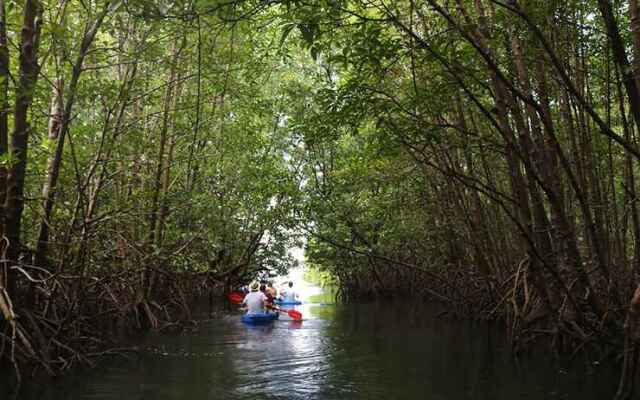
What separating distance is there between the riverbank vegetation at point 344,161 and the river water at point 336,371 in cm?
46

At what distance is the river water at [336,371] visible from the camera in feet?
18.4

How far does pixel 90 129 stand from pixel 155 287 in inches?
153

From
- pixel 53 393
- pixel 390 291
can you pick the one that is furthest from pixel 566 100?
pixel 390 291

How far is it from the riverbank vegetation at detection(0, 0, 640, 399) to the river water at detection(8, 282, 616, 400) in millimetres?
463

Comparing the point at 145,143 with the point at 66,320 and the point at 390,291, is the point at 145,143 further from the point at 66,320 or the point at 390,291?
the point at 390,291

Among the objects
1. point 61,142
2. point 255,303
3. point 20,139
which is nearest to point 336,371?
point 61,142

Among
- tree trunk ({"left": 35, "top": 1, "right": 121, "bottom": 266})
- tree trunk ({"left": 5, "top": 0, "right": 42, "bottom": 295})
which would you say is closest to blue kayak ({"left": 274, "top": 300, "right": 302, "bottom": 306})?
tree trunk ({"left": 35, "top": 1, "right": 121, "bottom": 266})

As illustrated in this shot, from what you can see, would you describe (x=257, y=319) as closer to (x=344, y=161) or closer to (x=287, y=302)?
(x=287, y=302)

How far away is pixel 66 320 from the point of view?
6.14 meters

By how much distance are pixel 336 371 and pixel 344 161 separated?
37.3ft

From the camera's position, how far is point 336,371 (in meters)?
6.86

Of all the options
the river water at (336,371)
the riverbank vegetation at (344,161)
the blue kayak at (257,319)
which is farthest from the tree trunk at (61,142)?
the blue kayak at (257,319)

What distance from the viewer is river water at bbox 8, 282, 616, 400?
18.4 feet

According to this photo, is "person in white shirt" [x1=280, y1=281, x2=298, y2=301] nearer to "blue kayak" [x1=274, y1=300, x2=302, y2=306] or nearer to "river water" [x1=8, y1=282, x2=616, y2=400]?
"blue kayak" [x1=274, y1=300, x2=302, y2=306]
